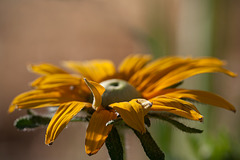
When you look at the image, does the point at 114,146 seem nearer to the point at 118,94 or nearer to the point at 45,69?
the point at 118,94

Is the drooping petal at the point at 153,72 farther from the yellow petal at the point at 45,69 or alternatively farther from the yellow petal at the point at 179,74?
the yellow petal at the point at 45,69

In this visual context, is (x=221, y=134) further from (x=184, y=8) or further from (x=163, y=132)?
(x=184, y=8)

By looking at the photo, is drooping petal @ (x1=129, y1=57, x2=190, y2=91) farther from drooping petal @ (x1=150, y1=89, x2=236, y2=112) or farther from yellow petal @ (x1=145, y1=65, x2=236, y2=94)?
drooping petal @ (x1=150, y1=89, x2=236, y2=112)

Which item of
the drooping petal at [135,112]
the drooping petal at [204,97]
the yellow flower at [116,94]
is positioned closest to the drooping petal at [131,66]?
the yellow flower at [116,94]

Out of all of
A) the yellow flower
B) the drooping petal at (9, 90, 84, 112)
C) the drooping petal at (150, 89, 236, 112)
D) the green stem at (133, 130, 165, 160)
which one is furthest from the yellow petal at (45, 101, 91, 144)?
the drooping petal at (150, 89, 236, 112)

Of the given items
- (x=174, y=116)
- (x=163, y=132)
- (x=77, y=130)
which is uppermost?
(x=174, y=116)

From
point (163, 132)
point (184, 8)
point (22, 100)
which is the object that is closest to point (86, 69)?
point (22, 100)

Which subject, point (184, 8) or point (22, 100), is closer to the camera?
point (22, 100)
